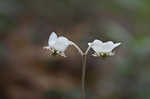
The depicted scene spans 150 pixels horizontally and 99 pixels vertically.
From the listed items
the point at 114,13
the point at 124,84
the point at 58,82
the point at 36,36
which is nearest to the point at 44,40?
the point at 36,36

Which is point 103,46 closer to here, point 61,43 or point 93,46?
point 93,46

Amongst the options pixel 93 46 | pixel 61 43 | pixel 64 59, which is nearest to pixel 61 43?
pixel 61 43

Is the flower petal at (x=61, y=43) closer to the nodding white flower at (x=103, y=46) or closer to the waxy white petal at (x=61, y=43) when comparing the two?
the waxy white petal at (x=61, y=43)

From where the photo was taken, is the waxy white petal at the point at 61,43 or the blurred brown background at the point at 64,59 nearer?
the waxy white petal at the point at 61,43

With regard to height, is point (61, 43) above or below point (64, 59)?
below

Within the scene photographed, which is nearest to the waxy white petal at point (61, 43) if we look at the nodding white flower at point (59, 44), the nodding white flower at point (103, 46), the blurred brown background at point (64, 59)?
the nodding white flower at point (59, 44)

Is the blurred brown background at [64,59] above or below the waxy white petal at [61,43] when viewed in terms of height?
above

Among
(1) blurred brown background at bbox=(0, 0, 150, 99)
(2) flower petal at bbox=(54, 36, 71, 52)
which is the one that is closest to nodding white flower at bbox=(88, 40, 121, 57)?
(2) flower petal at bbox=(54, 36, 71, 52)

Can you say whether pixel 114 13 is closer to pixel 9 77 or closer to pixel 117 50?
pixel 117 50

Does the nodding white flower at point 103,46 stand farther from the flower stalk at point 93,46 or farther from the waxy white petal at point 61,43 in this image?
the waxy white petal at point 61,43
